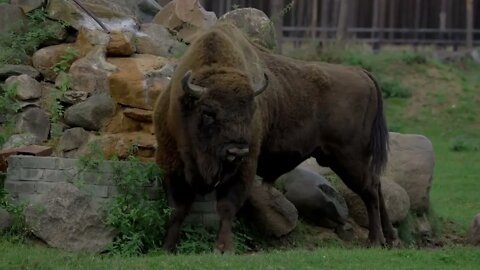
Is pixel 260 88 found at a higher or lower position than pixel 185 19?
lower

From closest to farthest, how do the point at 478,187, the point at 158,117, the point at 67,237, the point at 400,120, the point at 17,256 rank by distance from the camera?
the point at 17,256 → the point at 67,237 → the point at 158,117 → the point at 478,187 → the point at 400,120

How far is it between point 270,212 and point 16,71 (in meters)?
3.03

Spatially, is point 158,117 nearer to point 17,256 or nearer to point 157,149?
point 157,149

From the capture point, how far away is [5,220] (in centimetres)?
→ 879

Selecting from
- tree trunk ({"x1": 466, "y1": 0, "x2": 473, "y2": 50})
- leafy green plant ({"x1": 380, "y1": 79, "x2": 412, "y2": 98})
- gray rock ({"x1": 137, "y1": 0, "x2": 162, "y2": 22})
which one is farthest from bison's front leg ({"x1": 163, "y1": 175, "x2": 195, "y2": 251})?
tree trunk ({"x1": 466, "y1": 0, "x2": 473, "y2": 50})

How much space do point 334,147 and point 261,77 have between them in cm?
126

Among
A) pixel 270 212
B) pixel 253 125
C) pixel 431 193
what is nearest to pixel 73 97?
pixel 253 125

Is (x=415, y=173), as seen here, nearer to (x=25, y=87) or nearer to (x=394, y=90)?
(x=25, y=87)

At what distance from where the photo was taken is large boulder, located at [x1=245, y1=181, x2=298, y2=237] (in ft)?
33.0

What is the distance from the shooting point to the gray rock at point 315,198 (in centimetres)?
1059

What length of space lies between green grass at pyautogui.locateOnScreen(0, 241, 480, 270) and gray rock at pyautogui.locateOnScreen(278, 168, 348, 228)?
1.53 m

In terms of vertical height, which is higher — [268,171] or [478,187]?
[268,171]

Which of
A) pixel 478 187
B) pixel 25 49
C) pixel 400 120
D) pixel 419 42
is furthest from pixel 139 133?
pixel 419 42

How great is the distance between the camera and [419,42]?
26250 millimetres
